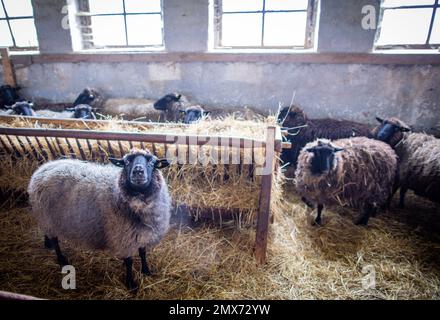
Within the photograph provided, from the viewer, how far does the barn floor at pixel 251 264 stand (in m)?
2.80

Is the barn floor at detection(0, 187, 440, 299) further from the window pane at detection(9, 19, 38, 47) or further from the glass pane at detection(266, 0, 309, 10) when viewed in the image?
the window pane at detection(9, 19, 38, 47)

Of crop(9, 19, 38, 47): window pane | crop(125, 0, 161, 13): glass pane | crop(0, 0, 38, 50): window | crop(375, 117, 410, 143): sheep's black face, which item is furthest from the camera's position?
crop(9, 19, 38, 47): window pane

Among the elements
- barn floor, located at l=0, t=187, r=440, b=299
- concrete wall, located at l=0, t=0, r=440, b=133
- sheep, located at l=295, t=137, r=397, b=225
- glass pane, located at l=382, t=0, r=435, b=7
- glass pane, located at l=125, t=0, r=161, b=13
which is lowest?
barn floor, located at l=0, t=187, r=440, b=299

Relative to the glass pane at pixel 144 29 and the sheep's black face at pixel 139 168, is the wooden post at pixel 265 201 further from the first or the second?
the glass pane at pixel 144 29

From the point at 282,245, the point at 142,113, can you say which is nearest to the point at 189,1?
the point at 142,113

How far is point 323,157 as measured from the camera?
11.4 ft

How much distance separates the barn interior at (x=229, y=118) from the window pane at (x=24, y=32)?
30 mm

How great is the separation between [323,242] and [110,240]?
254 centimetres

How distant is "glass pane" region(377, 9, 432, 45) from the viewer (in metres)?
5.33

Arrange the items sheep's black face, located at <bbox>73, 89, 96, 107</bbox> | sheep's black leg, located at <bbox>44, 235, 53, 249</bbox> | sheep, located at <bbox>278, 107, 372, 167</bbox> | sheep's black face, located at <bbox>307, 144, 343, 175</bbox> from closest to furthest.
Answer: sheep's black leg, located at <bbox>44, 235, 53, 249</bbox> → sheep's black face, located at <bbox>307, 144, 343, 175</bbox> → sheep, located at <bbox>278, 107, 372, 167</bbox> → sheep's black face, located at <bbox>73, 89, 96, 107</bbox>

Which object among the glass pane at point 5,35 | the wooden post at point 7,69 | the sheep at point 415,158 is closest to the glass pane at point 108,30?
the wooden post at point 7,69

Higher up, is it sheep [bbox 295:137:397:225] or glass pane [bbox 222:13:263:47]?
glass pane [bbox 222:13:263:47]

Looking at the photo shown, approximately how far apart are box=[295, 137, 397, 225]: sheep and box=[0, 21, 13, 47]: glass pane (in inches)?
327

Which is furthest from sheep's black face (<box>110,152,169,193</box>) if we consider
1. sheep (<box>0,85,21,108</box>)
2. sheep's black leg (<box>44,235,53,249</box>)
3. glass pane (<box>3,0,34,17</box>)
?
glass pane (<box>3,0,34,17</box>)
